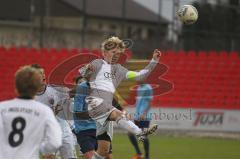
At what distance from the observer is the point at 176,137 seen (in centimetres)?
2414

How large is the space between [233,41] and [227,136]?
21.3 feet

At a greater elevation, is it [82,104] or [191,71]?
[82,104]

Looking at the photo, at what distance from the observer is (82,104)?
39.4ft

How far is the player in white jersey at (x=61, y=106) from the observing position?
11469 mm

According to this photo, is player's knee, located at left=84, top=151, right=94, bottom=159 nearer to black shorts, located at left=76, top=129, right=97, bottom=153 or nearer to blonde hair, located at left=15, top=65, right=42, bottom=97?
black shorts, located at left=76, top=129, right=97, bottom=153

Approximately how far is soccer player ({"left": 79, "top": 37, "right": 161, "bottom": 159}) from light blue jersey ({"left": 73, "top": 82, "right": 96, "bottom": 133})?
108mm

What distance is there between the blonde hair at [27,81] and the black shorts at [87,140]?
17.1ft

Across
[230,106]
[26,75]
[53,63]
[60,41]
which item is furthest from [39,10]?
[26,75]

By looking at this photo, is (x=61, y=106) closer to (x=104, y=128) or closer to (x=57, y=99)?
(x=57, y=99)

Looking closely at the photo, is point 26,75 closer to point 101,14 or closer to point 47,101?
point 47,101

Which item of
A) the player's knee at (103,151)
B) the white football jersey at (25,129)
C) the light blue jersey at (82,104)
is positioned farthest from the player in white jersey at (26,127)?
the light blue jersey at (82,104)

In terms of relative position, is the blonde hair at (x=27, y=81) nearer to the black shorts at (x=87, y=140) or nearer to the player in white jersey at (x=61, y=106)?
the player in white jersey at (x=61, y=106)

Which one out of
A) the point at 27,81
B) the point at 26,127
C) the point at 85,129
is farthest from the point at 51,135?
the point at 85,129

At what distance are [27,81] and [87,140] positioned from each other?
5.31 m
